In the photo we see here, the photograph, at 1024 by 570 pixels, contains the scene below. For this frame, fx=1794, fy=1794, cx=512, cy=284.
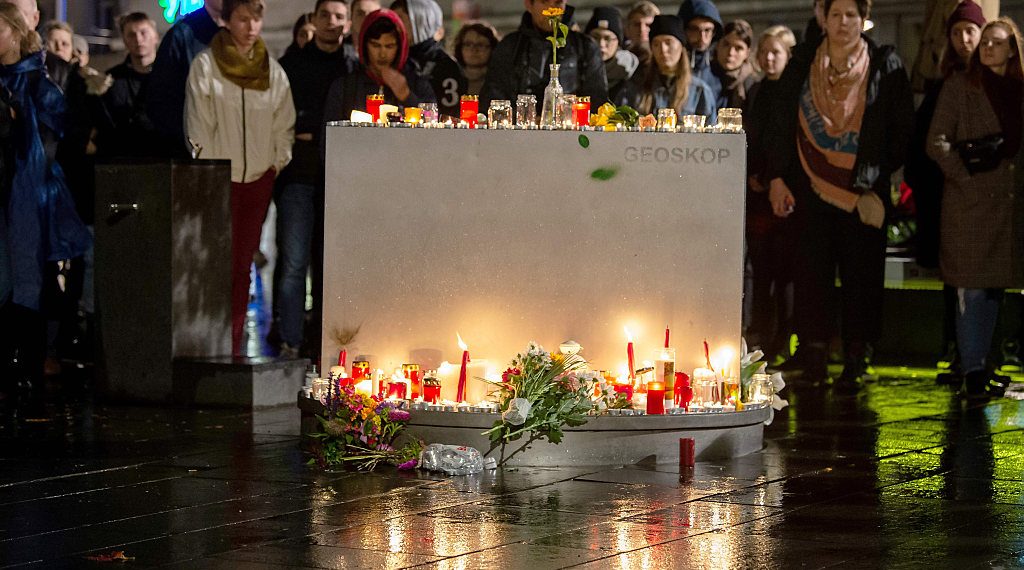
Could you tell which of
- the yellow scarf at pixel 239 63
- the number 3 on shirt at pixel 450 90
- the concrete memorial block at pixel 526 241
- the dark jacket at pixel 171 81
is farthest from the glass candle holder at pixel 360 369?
the number 3 on shirt at pixel 450 90

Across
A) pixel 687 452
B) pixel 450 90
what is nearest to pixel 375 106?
pixel 687 452

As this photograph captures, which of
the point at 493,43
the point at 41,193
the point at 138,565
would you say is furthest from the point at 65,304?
the point at 138,565

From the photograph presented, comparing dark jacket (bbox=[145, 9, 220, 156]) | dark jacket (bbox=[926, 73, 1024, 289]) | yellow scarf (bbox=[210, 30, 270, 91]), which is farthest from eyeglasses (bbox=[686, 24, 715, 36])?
dark jacket (bbox=[145, 9, 220, 156])

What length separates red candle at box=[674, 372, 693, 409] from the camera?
775 centimetres

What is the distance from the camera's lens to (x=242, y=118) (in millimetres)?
10469

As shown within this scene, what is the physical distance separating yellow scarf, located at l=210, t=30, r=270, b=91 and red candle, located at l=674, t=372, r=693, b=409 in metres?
3.84

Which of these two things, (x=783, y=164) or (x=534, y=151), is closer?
(x=534, y=151)

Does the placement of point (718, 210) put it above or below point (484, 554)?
above

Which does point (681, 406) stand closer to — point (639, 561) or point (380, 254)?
point (380, 254)

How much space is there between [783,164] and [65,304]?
15.0ft

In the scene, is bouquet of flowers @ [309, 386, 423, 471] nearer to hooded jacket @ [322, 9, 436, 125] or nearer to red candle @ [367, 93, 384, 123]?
red candle @ [367, 93, 384, 123]

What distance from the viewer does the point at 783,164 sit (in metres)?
11.0

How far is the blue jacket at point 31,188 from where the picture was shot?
396 inches

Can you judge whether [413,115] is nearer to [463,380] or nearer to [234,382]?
[463,380]
